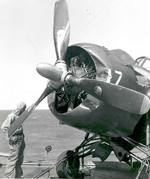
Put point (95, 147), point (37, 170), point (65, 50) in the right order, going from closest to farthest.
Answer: point (65, 50), point (95, 147), point (37, 170)

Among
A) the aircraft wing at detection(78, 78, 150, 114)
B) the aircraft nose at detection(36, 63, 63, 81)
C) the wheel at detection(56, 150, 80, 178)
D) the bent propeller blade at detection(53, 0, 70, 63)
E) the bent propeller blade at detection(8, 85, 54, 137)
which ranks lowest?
the wheel at detection(56, 150, 80, 178)

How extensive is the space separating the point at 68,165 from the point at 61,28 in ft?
11.9

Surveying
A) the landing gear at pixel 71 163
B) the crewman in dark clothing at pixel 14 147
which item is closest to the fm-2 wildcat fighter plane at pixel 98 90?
the landing gear at pixel 71 163

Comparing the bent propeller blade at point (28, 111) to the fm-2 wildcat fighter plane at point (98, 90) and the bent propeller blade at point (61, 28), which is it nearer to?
the fm-2 wildcat fighter plane at point (98, 90)

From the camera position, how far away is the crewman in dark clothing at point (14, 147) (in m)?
11.3

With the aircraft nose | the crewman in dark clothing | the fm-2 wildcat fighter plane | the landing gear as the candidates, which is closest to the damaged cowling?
the fm-2 wildcat fighter plane

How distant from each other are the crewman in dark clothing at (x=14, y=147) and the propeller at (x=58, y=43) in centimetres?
170

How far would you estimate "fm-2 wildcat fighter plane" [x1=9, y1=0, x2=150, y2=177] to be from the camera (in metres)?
8.46

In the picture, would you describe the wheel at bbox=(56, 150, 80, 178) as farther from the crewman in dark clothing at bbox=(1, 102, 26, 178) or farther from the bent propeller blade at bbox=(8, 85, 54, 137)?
the bent propeller blade at bbox=(8, 85, 54, 137)

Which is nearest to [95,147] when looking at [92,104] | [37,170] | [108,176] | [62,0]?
[108,176]

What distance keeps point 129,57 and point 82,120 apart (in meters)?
2.19

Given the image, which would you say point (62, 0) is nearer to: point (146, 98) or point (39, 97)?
point (39, 97)

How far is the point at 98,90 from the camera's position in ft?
27.4

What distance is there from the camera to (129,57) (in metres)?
10.1
